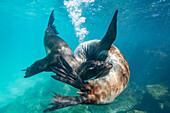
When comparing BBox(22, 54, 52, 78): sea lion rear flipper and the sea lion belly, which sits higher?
BBox(22, 54, 52, 78): sea lion rear flipper

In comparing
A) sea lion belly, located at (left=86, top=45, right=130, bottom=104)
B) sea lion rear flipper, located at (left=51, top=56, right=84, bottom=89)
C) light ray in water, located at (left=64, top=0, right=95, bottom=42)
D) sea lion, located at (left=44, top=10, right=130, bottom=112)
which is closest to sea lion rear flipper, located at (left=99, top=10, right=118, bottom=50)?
sea lion, located at (left=44, top=10, right=130, bottom=112)

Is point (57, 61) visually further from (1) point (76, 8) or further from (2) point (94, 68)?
(1) point (76, 8)

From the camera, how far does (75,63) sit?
110 inches

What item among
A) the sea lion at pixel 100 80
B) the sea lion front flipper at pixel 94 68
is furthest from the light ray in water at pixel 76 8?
the sea lion front flipper at pixel 94 68

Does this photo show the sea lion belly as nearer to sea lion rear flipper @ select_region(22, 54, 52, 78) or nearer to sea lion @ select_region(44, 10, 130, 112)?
sea lion @ select_region(44, 10, 130, 112)

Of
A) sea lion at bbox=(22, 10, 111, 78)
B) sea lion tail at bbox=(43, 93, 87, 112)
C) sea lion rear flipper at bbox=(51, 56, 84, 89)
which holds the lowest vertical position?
sea lion tail at bbox=(43, 93, 87, 112)

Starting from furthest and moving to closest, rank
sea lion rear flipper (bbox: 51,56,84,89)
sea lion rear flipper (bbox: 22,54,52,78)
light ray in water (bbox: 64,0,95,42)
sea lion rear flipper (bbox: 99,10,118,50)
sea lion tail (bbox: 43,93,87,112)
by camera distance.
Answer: light ray in water (bbox: 64,0,95,42), sea lion rear flipper (bbox: 22,54,52,78), sea lion rear flipper (bbox: 99,10,118,50), sea lion rear flipper (bbox: 51,56,84,89), sea lion tail (bbox: 43,93,87,112)

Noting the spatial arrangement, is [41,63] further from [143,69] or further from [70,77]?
[143,69]

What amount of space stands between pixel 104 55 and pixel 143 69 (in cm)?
2231

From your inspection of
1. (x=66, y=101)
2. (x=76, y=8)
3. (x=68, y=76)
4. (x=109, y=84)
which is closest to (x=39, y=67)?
(x=68, y=76)

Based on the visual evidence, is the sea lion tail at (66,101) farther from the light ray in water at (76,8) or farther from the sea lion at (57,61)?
the light ray in water at (76,8)

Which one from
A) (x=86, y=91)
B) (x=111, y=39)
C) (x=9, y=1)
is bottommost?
(x=86, y=91)

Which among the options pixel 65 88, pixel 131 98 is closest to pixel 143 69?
pixel 131 98

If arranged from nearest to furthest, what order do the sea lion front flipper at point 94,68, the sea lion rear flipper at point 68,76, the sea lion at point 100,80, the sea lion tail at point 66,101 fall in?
the sea lion tail at point 66,101 < the sea lion at point 100,80 < the sea lion rear flipper at point 68,76 < the sea lion front flipper at point 94,68
